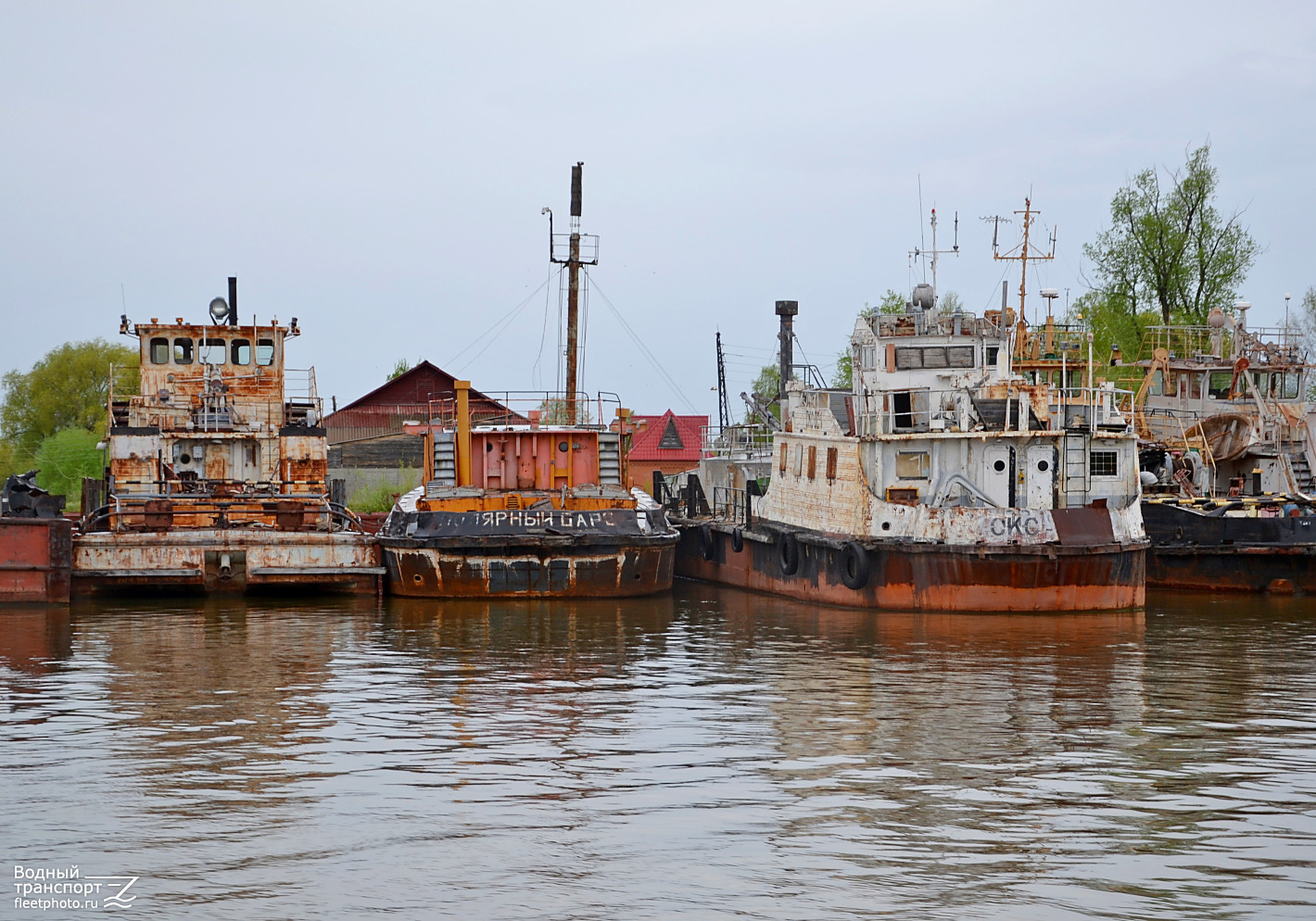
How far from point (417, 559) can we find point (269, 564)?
2.35 metres

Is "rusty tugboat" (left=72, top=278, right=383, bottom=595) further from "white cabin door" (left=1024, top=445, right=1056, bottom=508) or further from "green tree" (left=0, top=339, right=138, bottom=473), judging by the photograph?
"green tree" (left=0, top=339, right=138, bottom=473)

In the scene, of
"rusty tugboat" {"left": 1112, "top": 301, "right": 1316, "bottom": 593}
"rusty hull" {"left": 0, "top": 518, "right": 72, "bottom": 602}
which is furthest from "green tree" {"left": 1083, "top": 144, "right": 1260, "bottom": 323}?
"rusty hull" {"left": 0, "top": 518, "right": 72, "bottom": 602}

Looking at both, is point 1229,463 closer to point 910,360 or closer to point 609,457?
point 910,360

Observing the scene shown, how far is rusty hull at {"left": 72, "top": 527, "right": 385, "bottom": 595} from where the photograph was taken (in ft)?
72.4

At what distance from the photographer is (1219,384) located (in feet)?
99.7

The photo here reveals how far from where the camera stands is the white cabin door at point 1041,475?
2114 cm

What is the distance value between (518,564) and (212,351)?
892 centimetres

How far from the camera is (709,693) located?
14.2 metres

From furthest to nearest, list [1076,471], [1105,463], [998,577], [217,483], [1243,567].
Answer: [217,483] → [1243,567] → [1105,463] → [1076,471] → [998,577]

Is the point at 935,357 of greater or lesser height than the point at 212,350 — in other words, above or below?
below

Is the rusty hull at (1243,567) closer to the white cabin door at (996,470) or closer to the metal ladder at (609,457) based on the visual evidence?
the white cabin door at (996,470)

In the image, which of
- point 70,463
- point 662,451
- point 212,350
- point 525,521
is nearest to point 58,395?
point 70,463

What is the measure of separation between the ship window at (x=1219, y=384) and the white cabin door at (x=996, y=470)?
1139 cm

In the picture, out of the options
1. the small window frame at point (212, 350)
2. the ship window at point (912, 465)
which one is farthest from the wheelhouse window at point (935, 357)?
the small window frame at point (212, 350)
